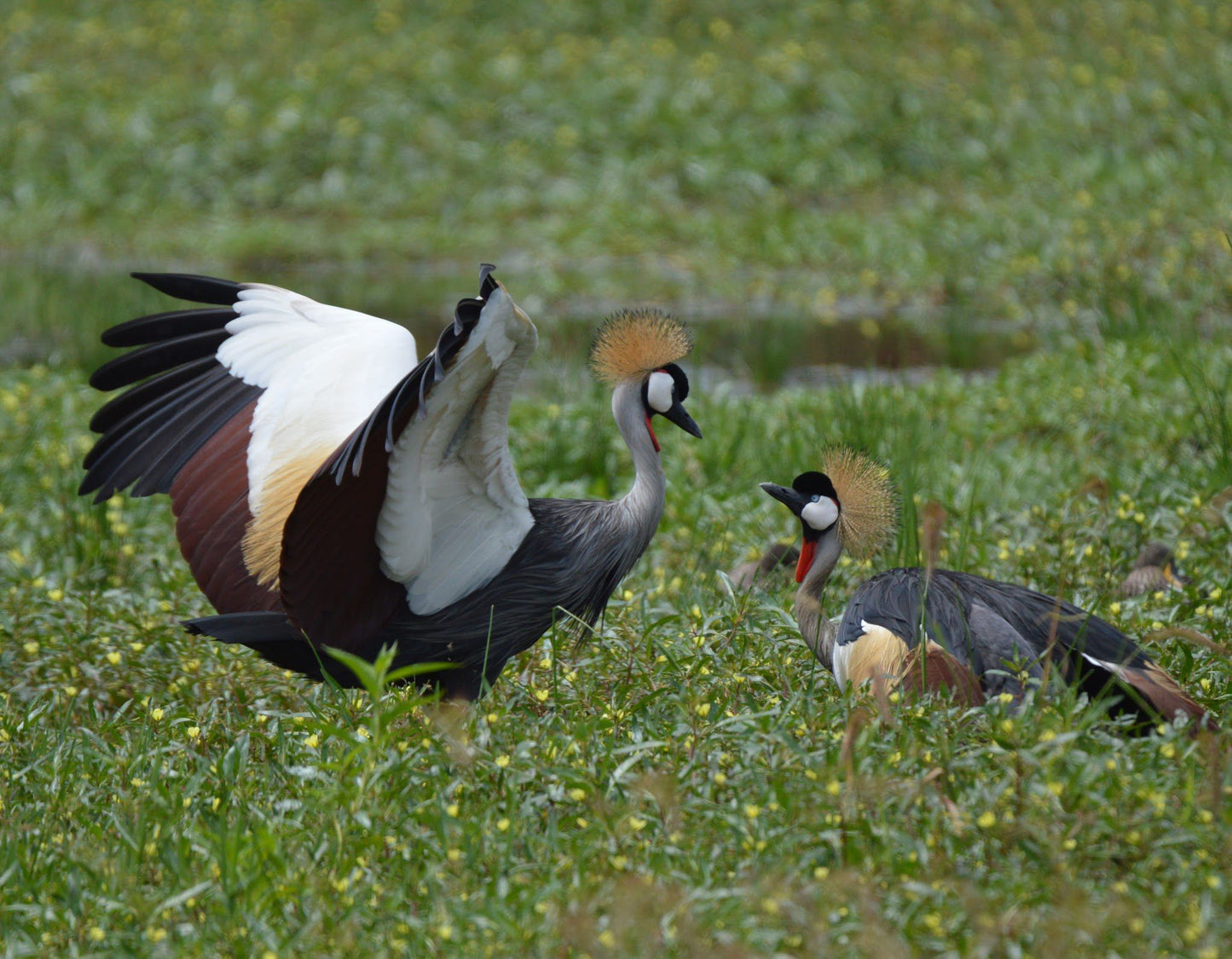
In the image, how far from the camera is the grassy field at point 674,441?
2477 millimetres

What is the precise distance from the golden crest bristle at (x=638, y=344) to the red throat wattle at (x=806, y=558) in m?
0.58

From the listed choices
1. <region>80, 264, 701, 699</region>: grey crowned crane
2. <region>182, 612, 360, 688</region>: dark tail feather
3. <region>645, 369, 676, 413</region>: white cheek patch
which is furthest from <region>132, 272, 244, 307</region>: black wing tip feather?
<region>645, 369, 676, 413</region>: white cheek patch

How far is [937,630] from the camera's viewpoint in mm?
3178

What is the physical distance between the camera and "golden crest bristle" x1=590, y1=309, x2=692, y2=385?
3.75 m

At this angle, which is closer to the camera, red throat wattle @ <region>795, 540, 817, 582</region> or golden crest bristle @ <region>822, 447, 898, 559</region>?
golden crest bristle @ <region>822, 447, 898, 559</region>

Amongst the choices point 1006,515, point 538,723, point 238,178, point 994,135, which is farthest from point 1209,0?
point 538,723

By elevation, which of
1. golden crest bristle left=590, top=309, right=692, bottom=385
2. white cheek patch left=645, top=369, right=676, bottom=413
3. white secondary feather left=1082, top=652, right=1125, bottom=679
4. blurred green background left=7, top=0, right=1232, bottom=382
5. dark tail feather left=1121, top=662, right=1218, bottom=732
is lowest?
blurred green background left=7, top=0, right=1232, bottom=382

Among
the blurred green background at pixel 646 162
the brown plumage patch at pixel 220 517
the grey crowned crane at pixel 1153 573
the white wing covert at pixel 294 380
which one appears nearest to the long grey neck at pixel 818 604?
the grey crowned crane at pixel 1153 573

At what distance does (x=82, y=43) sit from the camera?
42.2 ft

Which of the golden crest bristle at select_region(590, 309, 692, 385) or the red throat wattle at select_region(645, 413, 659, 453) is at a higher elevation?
the golden crest bristle at select_region(590, 309, 692, 385)

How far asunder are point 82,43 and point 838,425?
10.1 m

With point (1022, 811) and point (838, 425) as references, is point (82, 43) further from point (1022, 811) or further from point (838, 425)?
point (1022, 811)

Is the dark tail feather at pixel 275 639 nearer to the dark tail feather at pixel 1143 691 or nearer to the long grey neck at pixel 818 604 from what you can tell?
the long grey neck at pixel 818 604

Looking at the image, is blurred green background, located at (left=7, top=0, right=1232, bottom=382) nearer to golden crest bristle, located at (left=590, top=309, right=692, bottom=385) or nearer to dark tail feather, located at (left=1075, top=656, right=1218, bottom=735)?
golden crest bristle, located at (left=590, top=309, right=692, bottom=385)
